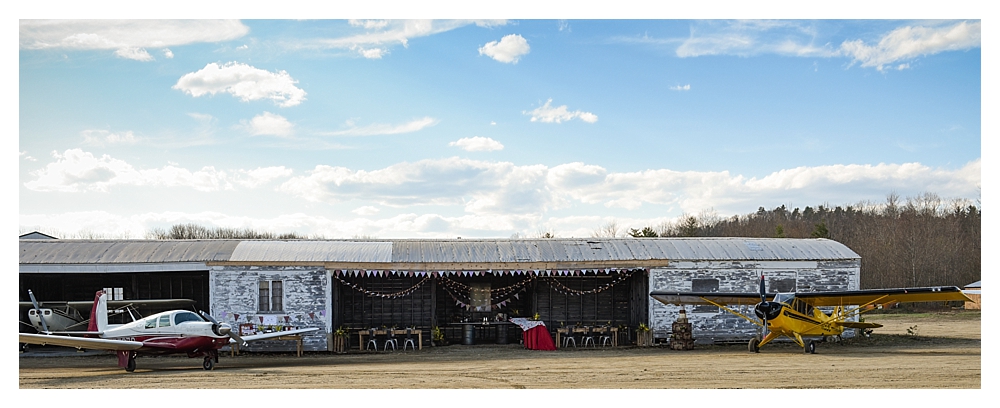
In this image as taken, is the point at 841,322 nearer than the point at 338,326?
Yes

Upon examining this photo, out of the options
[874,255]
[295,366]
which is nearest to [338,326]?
[295,366]

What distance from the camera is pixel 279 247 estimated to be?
21.3 metres

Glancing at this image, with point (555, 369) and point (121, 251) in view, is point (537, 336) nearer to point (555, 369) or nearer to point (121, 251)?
point (555, 369)

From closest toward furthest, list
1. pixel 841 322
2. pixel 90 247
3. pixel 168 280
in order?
pixel 841 322
pixel 90 247
pixel 168 280

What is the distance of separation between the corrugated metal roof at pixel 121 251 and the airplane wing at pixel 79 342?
4035mm

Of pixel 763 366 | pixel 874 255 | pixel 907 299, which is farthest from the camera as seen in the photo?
pixel 874 255

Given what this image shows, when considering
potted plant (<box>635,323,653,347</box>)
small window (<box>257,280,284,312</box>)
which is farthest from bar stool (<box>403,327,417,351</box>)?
potted plant (<box>635,323,653,347</box>)

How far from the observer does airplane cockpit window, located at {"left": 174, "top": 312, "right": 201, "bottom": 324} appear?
17.0 m

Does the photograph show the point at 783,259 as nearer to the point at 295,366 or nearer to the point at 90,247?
the point at 295,366

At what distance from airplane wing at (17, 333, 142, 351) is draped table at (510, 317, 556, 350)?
906 cm

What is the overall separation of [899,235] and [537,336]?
38.8 metres

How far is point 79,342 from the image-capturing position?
16.0 meters

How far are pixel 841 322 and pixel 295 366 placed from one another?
40.9ft

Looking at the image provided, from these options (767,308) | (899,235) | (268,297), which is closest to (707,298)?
(767,308)
